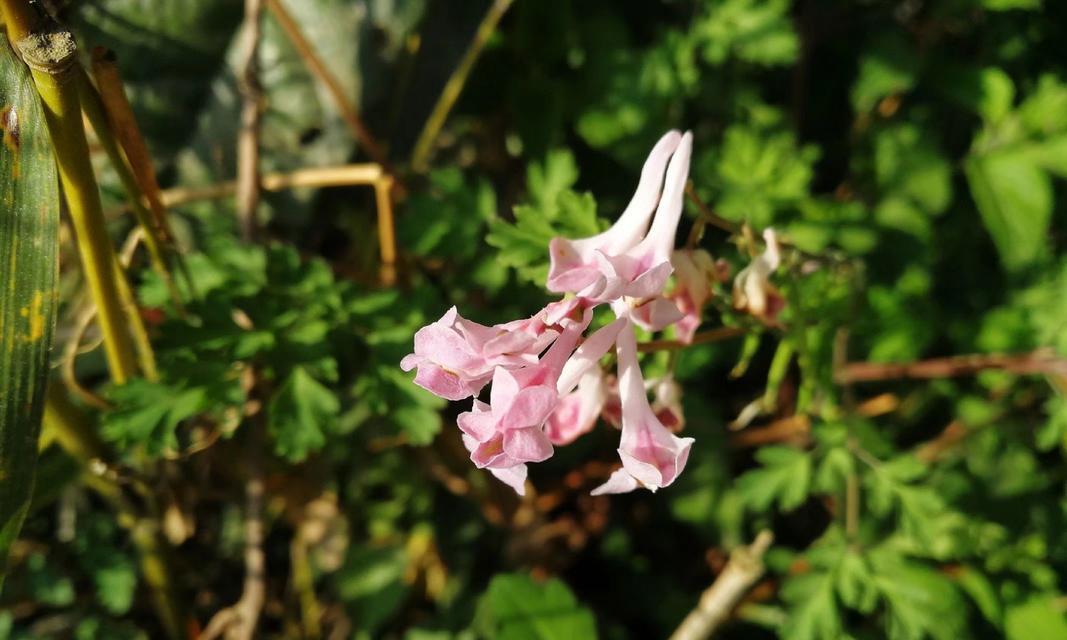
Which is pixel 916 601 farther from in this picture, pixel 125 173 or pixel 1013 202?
pixel 125 173

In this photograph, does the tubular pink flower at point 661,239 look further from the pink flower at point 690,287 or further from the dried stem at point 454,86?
the dried stem at point 454,86

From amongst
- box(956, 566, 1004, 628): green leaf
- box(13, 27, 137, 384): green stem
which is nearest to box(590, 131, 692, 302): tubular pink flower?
box(13, 27, 137, 384): green stem

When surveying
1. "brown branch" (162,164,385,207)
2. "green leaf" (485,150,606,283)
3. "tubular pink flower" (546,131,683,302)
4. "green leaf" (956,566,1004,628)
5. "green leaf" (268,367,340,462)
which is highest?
"tubular pink flower" (546,131,683,302)

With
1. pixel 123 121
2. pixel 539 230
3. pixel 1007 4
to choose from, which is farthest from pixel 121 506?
pixel 1007 4

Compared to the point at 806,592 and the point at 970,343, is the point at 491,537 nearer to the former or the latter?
the point at 806,592

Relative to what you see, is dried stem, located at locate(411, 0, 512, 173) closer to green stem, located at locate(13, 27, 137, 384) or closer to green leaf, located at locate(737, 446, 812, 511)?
green stem, located at locate(13, 27, 137, 384)

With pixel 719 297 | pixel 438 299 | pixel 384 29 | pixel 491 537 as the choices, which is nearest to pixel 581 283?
pixel 719 297
